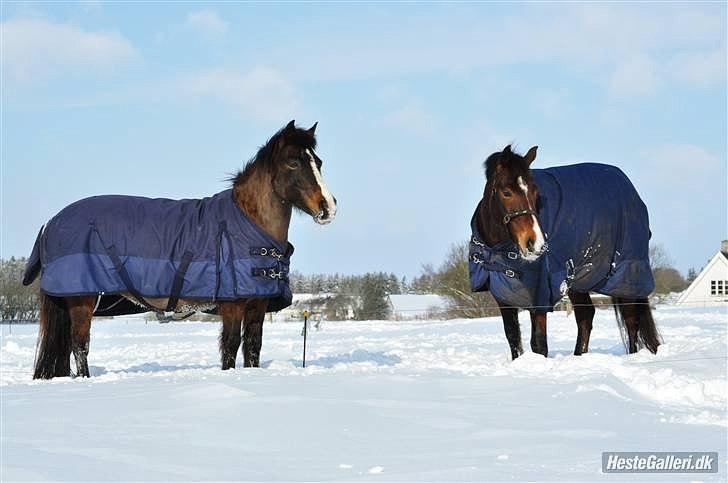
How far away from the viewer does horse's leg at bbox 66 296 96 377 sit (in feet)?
27.7

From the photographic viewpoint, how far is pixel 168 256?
327 inches

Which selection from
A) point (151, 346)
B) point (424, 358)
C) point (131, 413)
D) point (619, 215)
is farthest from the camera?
point (151, 346)

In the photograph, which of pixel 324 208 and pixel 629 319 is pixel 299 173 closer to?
pixel 324 208

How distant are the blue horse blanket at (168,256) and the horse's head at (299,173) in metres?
0.48

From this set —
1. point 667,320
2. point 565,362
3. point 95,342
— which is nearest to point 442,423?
point 565,362

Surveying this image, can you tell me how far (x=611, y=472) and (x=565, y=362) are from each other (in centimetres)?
448

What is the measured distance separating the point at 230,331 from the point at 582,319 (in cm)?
426

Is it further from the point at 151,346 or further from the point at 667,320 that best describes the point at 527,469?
the point at 667,320

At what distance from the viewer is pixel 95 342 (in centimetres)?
1894

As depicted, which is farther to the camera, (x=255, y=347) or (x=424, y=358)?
(x=424, y=358)

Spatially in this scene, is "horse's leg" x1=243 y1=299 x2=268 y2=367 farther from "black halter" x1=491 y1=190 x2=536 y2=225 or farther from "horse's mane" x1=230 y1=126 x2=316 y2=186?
"black halter" x1=491 y1=190 x2=536 y2=225

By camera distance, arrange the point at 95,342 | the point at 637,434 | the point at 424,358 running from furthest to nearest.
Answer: the point at 95,342, the point at 424,358, the point at 637,434

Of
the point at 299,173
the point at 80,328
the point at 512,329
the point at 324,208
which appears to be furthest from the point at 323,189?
the point at 80,328

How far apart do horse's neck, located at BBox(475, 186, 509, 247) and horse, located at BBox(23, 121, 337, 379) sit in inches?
65.1
